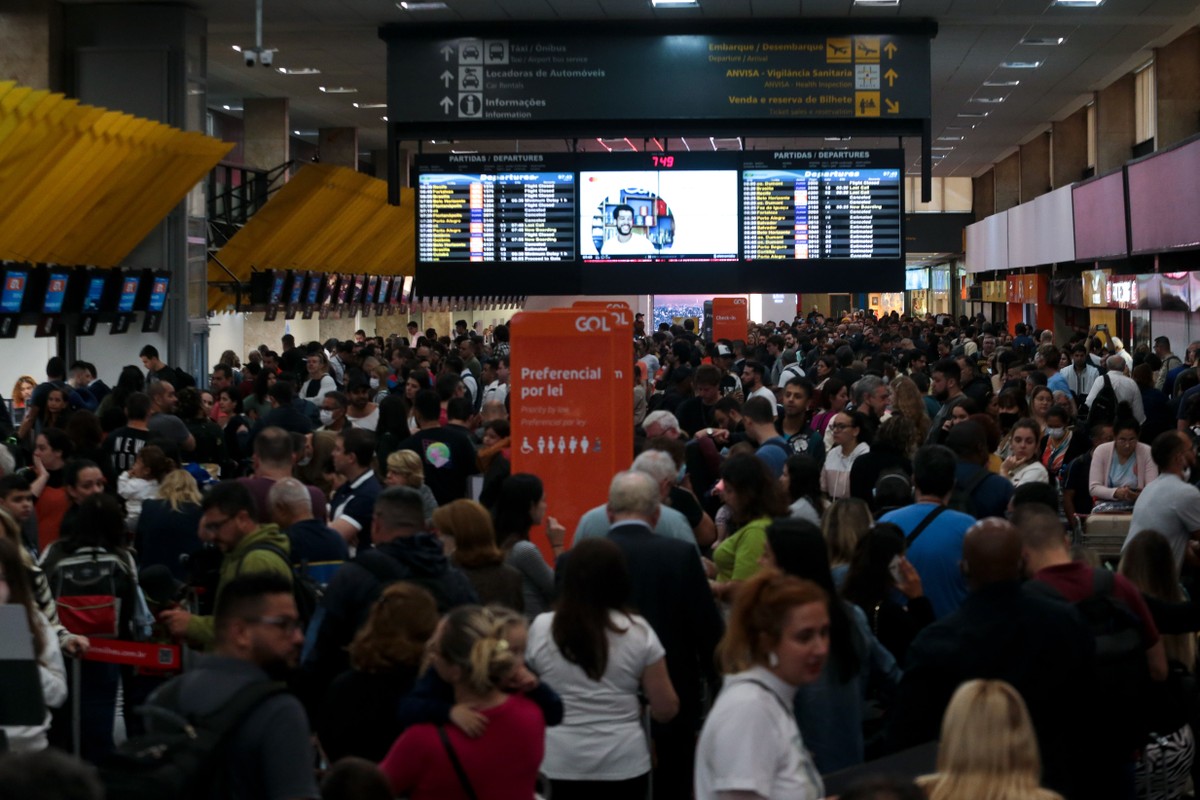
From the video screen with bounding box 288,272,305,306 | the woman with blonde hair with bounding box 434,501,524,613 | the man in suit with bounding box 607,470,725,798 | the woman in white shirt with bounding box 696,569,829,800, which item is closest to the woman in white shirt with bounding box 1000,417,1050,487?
the man in suit with bounding box 607,470,725,798

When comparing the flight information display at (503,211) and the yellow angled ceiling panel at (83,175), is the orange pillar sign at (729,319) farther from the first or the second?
the flight information display at (503,211)

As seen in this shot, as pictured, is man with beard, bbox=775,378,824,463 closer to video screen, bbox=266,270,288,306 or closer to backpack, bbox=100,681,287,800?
backpack, bbox=100,681,287,800

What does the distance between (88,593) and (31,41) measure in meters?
10.0

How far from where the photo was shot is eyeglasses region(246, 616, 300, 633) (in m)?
3.44

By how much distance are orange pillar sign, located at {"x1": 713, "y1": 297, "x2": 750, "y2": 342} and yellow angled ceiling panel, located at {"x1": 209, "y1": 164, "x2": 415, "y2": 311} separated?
5.58m

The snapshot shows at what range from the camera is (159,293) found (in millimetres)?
14906

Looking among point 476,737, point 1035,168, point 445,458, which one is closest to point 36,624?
point 476,737

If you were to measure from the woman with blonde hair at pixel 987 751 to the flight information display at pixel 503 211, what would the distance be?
1030 centimetres

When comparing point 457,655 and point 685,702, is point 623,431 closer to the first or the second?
point 685,702

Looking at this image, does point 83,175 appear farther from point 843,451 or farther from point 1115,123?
point 1115,123

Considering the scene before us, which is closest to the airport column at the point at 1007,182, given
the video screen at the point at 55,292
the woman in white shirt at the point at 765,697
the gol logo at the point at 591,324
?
the video screen at the point at 55,292

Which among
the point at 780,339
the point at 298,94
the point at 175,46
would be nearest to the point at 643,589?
the point at 175,46

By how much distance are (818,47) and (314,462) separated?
22.0 feet

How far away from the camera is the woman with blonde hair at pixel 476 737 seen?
3.45m
